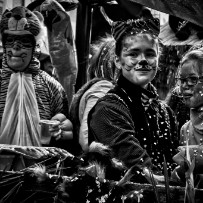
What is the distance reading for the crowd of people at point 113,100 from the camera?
8.06 ft

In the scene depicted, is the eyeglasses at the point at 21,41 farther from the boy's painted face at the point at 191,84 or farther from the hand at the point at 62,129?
the boy's painted face at the point at 191,84

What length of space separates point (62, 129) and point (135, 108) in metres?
0.72

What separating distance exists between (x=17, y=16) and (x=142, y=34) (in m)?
0.95

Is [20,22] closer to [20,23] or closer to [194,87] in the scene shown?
[20,23]

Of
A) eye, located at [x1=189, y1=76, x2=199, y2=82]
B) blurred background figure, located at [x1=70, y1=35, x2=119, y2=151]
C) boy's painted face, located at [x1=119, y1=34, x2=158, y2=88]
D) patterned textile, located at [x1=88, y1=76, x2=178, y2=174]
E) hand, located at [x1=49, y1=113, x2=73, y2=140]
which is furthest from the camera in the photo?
hand, located at [x1=49, y1=113, x2=73, y2=140]

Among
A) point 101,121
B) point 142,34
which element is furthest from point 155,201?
point 142,34

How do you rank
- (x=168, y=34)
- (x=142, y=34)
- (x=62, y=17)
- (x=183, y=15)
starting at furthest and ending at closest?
(x=168, y=34)
(x=62, y=17)
(x=142, y=34)
(x=183, y=15)

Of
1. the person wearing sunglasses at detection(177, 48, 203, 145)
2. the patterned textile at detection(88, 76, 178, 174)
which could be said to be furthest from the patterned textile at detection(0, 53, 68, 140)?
the person wearing sunglasses at detection(177, 48, 203, 145)

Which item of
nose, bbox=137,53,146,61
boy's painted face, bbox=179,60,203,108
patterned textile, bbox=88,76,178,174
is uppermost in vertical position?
nose, bbox=137,53,146,61

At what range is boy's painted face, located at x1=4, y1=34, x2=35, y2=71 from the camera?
10.6ft

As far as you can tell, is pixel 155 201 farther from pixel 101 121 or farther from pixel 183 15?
pixel 101 121

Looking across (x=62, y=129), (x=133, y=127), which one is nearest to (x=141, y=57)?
(x=133, y=127)

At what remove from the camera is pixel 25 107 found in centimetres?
314

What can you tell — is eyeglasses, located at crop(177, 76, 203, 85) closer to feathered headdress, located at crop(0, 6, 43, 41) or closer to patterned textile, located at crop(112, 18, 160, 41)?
patterned textile, located at crop(112, 18, 160, 41)
